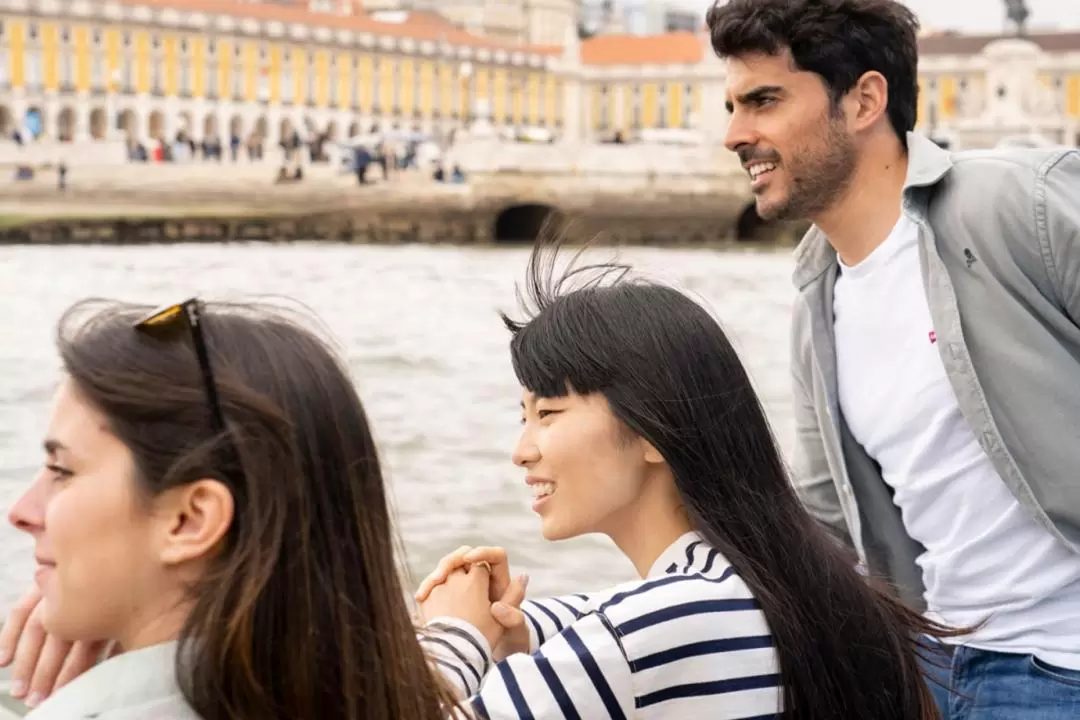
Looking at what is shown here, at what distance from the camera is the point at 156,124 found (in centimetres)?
3869

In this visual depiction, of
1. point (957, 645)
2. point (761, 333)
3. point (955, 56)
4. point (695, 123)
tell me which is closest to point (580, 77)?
point (695, 123)

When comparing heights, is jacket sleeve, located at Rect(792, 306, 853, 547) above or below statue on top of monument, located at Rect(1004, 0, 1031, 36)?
below

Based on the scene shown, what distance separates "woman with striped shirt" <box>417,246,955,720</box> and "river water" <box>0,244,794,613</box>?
119 millimetres

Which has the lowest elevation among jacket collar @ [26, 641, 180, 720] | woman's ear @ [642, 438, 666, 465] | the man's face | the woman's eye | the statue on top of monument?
jacket collar @ [26, 641, 180, 720]

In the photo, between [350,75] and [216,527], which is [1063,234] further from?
[350,75]

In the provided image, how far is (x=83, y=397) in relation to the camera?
2.79 ft

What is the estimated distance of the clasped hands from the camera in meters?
1.15

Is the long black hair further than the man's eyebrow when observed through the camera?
No

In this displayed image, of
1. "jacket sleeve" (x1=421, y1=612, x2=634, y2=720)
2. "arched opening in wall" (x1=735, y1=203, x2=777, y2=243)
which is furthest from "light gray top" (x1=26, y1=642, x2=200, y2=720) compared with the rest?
"arched opening in wall" (x1=735, y1=203, x2=777, y2=243)

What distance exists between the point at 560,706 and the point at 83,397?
0.34 metres

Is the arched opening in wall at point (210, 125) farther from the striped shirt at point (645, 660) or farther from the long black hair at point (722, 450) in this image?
the striped shirt at point (645, 660)

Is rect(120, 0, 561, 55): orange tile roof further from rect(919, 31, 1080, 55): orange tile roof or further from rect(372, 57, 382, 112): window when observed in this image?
rect(919, 31, 1080, 55): orange tile roof

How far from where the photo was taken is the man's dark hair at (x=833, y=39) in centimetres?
160

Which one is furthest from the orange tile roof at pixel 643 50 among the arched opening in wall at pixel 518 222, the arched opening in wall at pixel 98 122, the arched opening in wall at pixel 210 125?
the arched opening in wall at pixel 518 222
